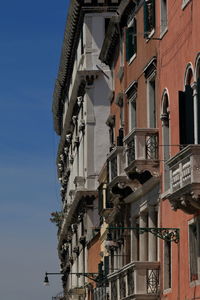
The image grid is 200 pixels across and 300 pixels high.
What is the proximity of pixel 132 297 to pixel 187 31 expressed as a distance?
9.16m

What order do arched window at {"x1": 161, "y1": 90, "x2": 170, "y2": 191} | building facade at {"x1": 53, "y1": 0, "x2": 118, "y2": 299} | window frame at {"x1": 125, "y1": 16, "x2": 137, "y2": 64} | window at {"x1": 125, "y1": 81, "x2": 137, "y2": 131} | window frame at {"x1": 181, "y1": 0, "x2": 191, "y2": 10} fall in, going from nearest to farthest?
window frame at {"x1": 181, "y1": 0, "x2": 191, "y2": 10}
arched window at {"x1": 161, "y1": 90, "x2": 170, "y2": 191}
window frame at {"x1": 125, "y1": 16, "x2": 137, "y2": 64}
window at {"x1": 125, "y1": 81, "x2": 137, "y2": 131}
building facade at {"x1": 53, "y1": 0, "x2": 118, "y2": 299}

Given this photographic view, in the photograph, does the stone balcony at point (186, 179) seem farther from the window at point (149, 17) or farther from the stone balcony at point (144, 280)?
the window at point (149, 17)

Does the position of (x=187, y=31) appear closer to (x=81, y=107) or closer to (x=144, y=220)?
(x=144, y=220)

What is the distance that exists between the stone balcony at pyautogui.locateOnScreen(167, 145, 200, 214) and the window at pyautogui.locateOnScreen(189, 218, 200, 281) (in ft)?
3.24

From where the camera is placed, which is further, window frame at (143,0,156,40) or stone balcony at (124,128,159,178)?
window frame at (143,0,156,40)

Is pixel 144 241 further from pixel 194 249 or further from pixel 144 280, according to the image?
pixel 194 249

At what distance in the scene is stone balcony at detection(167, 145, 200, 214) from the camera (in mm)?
25156

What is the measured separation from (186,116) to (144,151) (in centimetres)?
603

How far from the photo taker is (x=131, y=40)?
125 feet

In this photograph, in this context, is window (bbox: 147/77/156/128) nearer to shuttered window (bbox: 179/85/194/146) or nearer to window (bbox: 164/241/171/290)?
window (bbox: 164/241/171/290)

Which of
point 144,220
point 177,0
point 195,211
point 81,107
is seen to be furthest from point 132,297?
point 81,107

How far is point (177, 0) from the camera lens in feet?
101

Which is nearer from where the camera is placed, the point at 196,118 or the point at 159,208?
the point at 196,118

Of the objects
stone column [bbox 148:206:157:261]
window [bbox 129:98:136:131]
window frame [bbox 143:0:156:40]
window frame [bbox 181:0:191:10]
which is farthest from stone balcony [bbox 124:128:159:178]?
window [bbox 129:98:136:131]
